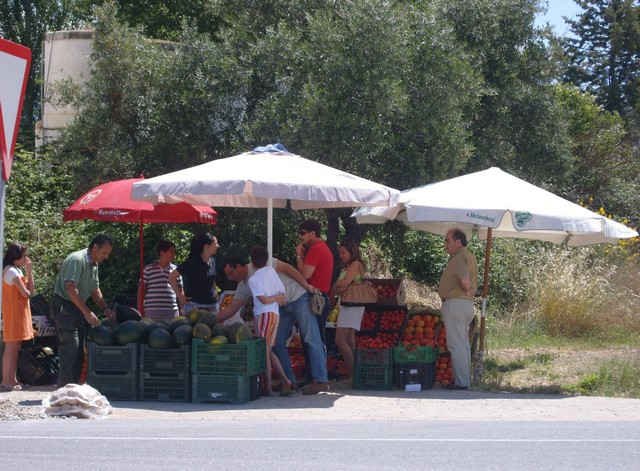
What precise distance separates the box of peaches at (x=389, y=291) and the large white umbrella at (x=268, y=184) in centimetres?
189

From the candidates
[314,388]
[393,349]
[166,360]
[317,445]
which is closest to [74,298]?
[166,360]

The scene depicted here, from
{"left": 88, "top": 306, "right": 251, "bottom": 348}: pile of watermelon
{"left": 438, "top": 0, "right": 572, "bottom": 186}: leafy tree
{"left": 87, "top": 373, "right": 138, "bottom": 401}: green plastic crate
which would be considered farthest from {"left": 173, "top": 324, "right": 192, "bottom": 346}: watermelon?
{"left": 438, "top": 0, "right": 572, "bottom": 186}: leafy tree

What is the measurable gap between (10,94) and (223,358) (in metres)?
3.63

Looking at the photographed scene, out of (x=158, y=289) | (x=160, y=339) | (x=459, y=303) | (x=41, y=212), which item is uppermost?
(x=41, y=212)

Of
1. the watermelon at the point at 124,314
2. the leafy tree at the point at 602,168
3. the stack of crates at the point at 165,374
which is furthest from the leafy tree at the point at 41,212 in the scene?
the leafy tree at the point at 602,168

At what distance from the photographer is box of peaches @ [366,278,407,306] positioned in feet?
39.9

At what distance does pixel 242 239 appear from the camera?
51.1 feet

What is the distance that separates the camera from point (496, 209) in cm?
1080

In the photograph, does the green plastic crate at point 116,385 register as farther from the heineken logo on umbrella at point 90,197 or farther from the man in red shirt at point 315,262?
the heineken logo on umbrella at point 90,197

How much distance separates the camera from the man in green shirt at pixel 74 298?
10.8m

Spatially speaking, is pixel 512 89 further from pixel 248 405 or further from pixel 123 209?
pixel 248 405

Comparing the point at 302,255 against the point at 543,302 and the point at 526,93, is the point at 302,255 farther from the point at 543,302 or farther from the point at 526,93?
the point at 543,302

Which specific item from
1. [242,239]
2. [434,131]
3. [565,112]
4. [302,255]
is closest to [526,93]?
[565,112]

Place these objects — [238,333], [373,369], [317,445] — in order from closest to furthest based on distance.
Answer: [317,445]
[238,333]
[373,369]
